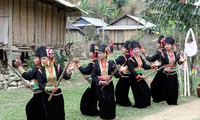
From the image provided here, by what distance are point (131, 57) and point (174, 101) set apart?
189 centimetres

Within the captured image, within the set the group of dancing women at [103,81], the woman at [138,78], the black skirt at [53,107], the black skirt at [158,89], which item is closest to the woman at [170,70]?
the group of dancing women at [103,81]

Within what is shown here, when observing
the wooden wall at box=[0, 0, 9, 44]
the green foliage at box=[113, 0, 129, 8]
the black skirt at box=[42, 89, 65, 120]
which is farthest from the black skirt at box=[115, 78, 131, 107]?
A: the green foliage at box=[113, 0, 129, 8]

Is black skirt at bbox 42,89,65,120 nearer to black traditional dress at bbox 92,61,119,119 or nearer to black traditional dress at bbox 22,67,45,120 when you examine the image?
black traditional dress at bbox 22,67,45,120

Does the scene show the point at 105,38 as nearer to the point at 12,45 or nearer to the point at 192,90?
the point at 12,45

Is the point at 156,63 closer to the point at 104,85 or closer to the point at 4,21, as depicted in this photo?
the point at 104,85

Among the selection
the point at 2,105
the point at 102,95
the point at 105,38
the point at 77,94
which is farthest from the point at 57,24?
the point at 105,38

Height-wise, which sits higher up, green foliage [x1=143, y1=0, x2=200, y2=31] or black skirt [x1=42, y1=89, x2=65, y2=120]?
green foliage [x1=143, y1=0, x2=200, y2=31]

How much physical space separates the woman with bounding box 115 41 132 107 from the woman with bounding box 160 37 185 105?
1086 millimetres

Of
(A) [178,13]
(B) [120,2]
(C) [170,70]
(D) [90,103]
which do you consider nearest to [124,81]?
A: (C) [170,70]

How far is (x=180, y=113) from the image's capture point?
28.6ft

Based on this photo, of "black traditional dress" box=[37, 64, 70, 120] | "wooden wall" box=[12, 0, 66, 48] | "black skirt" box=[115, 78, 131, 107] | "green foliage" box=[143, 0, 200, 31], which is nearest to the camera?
"black traditional dress" box=[37, 64, 70, 120]

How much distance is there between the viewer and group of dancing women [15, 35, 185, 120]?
6934mm

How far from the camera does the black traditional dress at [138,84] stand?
360 inches

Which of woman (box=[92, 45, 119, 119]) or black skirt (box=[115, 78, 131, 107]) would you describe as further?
black skirt (box=[115, 78, 131, 107])
